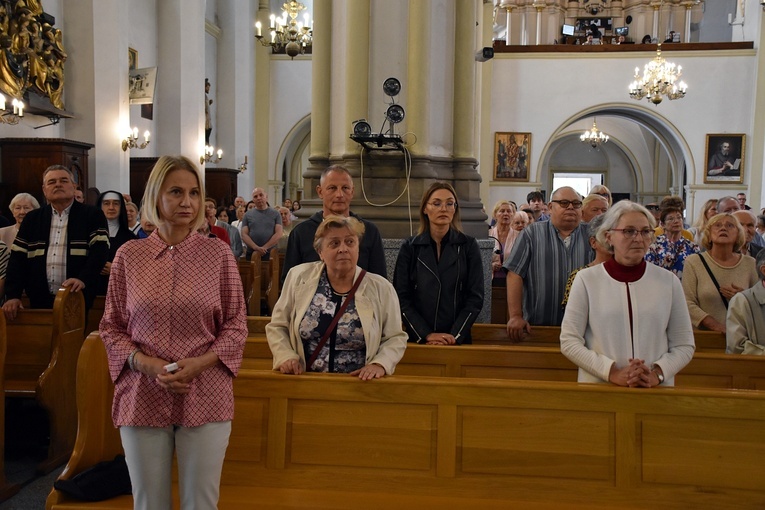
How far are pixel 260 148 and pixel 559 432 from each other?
17557 mm

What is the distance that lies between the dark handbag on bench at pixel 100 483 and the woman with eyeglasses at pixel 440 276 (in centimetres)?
161

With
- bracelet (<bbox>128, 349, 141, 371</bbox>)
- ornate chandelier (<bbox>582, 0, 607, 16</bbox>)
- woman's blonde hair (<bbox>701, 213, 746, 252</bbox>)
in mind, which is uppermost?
ornate chandelier (<bbox>582, 0, 607, 16</bbox>)

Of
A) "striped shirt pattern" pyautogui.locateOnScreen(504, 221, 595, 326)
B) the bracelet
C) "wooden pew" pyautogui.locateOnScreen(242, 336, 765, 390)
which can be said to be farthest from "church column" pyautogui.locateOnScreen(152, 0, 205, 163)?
the bracelet

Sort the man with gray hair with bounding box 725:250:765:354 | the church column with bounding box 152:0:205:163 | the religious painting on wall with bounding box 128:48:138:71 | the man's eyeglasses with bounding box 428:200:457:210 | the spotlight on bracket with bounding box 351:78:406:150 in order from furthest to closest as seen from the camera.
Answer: the church column with bounding box 152:0:205:163
the religious painting on wall with bounding box 128:48:138:71
the spotlight on bracket with bounding box 351:78:406:150
the man's eyeglasses with bounding box 428:200:457:210
the man with gray hair with bounding box 725:250:765:354

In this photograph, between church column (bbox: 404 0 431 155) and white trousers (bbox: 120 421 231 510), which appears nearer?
white trousers (bbox: 120 421 231 510)

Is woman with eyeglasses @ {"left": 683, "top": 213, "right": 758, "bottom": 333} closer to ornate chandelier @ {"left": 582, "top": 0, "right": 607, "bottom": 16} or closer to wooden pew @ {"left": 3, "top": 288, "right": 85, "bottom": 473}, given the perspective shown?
wooden pew @ {"left": 3, "top": 288, "right": 85, "bottom": 473}

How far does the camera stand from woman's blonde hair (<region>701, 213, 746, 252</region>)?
436 cm

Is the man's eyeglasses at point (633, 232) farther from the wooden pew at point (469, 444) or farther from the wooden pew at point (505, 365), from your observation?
the wooden pew at point (505, 365)

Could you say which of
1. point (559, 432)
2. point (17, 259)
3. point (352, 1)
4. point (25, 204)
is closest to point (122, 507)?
point (559, 432)

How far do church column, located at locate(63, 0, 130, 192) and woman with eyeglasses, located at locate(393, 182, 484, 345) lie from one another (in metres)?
8.86

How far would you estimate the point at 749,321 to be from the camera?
370 centimetres

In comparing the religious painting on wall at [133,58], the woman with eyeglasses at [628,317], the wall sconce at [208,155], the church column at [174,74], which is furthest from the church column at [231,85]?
the woman with eyeglasses at [628,317]

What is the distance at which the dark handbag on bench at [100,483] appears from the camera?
8.30 ft

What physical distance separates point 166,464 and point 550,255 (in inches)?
100
